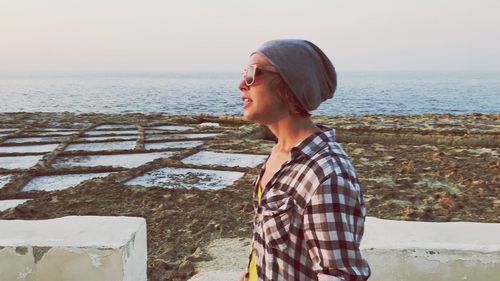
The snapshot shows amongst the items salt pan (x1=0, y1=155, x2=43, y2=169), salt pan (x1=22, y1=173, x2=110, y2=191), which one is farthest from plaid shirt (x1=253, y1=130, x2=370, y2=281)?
salt pan (x1=0, y1=155, x2=43, y2=169)

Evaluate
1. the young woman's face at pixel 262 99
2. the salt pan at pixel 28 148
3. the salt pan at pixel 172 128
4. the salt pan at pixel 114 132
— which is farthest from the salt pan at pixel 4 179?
the young woman's face at pixel 262 99

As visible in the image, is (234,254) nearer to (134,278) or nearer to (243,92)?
(134,278)

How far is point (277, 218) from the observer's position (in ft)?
4.04

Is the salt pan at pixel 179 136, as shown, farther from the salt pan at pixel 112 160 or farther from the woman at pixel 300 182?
the woman at pixel 300 182

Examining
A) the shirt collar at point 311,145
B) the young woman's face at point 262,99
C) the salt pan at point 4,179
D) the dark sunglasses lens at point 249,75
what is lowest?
the salt pan at point 4,179

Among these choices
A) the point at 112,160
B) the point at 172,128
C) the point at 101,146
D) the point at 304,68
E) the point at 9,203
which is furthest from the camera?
the point at 172,128

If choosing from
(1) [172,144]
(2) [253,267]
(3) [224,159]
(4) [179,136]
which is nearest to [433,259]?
(2) [253,267]

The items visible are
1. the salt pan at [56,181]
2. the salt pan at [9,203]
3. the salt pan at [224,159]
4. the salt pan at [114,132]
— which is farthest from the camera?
the salt pan at [114,132]

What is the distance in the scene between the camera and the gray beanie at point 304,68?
124 centimetres

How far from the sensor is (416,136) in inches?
365

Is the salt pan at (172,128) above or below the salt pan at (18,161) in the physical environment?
below

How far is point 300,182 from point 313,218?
100 millimetres

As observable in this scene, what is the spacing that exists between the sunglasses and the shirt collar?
7.7 inches

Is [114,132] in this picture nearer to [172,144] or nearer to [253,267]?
[172,144]
